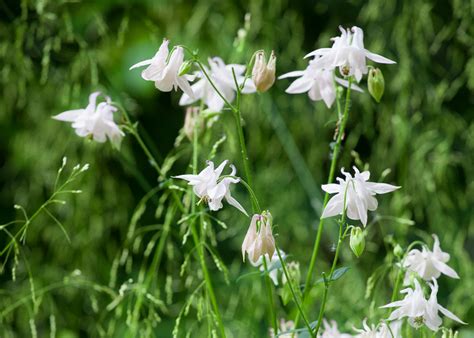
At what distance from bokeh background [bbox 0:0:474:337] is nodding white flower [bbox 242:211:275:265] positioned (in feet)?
3.36

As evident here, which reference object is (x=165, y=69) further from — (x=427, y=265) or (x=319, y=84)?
(x=427, y=265)

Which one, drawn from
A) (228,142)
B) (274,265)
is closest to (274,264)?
(274,265)

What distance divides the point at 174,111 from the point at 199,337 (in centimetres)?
88

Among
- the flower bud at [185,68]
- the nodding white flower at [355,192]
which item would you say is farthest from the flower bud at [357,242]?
the flower bud at [185,68]

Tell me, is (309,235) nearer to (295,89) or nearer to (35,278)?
(35,278)

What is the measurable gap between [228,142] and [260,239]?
124 centimetres

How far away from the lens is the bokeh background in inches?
76.7

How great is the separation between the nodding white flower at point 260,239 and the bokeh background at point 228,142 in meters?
1.02

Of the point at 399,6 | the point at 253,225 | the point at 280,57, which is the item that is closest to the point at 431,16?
the point at 399,6

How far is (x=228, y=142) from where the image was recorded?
81.0 inches

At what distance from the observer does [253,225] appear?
0.83m

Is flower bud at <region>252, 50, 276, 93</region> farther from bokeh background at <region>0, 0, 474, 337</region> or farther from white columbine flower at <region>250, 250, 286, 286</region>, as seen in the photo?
bokeh background at <region>0, 0, 474, 337</region>

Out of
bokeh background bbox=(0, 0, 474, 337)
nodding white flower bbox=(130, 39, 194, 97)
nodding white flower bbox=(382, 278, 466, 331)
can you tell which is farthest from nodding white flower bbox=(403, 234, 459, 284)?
bokeh background bbox=(0, 0, 474, 337)

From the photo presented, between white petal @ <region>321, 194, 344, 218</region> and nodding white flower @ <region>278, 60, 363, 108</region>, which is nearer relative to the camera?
white petal @ <region>321, 194, 344, 218</region>
